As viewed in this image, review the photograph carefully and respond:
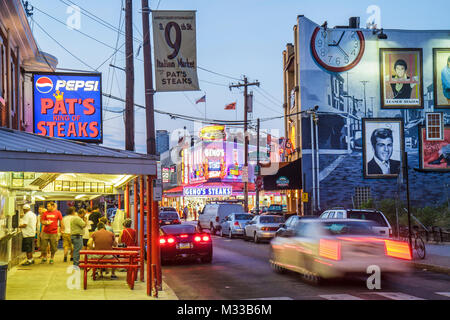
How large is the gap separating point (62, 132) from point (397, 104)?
1074 inches

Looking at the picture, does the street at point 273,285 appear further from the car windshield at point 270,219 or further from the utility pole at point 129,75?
the car windshield at point 270,219

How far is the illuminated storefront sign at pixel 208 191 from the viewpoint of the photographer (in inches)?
2584

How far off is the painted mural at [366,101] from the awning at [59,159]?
96.8 ft

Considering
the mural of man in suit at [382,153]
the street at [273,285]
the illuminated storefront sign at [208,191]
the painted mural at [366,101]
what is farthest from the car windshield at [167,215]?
the illuminated storefront sign at [208,191]

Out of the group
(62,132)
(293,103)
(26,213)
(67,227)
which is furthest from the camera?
(293,103)

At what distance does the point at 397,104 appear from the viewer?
40250 mm

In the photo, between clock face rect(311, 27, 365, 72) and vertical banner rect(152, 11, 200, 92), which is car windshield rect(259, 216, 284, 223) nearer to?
vertical banner rect(152, 11, 200, 92)

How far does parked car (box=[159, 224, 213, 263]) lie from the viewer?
18.7 metres

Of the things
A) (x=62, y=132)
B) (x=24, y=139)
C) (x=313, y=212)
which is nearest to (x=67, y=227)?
(x=62, y=132)

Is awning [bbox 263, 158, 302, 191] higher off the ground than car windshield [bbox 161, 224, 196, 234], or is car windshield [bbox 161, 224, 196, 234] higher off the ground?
awning [bbox 263, 158, 302, 191]

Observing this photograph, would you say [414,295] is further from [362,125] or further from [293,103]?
[293,103]

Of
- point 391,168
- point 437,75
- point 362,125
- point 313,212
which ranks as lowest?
point 313,212

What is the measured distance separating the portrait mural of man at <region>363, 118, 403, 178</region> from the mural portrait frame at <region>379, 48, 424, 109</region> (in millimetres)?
1374

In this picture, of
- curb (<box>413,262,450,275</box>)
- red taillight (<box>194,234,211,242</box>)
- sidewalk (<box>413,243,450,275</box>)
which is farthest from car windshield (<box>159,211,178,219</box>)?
curb (<box>413,262,450,275</box>)
